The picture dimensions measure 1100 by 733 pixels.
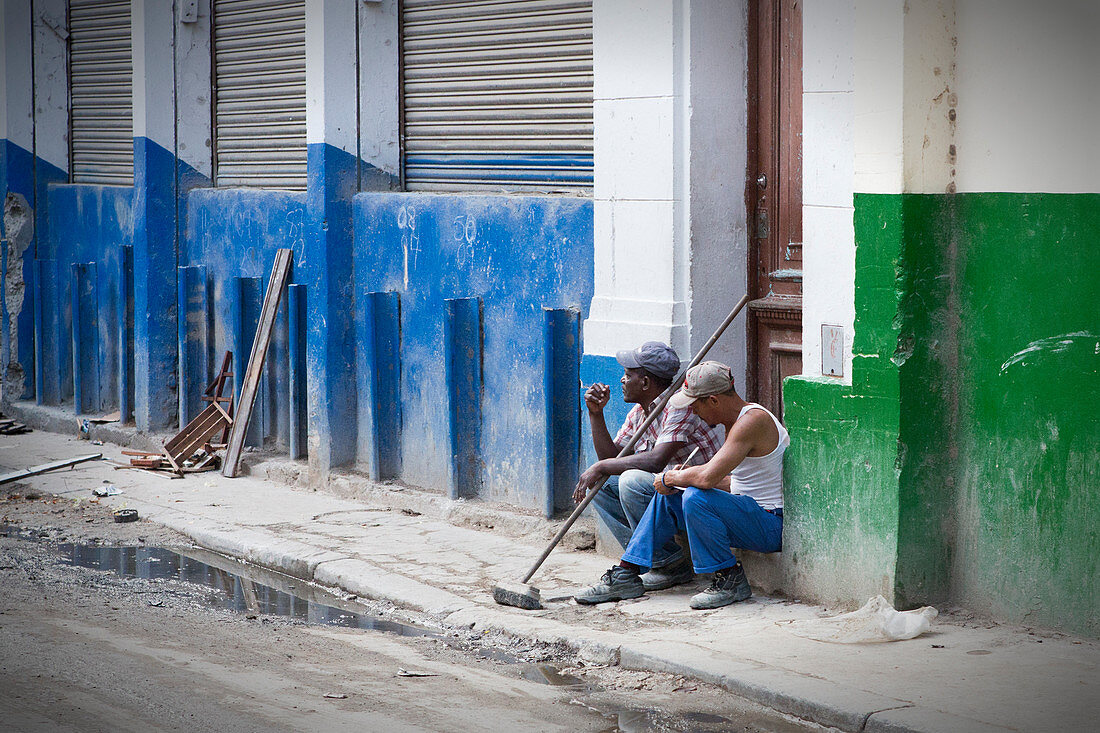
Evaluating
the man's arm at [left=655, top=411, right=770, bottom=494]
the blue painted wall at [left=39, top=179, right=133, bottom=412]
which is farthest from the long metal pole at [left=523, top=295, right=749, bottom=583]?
the blue painted wall at [left=39, top=179, right=133, bottom=412]

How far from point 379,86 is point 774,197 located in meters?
3.62

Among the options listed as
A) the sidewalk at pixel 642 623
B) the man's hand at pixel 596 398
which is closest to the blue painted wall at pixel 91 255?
the sidewalk at pixel 642 623

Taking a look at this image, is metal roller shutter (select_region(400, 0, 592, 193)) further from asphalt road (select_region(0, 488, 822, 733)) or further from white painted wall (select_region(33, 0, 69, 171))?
→ white painted wall (select_region(33, 0, 69, 171))

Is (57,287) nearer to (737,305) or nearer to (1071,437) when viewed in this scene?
(737,305)

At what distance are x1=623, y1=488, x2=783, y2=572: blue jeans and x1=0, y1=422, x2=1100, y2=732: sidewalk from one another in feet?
0.79

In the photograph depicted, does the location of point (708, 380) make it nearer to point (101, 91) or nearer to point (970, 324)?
point (970, 324)

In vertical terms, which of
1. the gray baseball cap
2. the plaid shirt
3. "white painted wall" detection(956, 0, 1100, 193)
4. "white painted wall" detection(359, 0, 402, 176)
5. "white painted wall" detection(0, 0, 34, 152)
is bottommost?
the plaid shirt

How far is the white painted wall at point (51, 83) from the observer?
13.3 m

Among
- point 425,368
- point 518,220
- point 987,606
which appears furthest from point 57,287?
point 987,606

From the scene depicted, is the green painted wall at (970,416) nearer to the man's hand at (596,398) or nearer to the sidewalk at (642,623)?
the sidewalk at (642,623)

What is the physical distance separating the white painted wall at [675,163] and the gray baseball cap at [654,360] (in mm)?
206

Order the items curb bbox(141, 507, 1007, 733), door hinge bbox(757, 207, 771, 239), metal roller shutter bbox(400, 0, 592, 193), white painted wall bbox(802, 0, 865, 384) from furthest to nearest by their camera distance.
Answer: metal roller shutter bbox(400, 0, 592, 193)
door hinge bbox(757, 207, 771, 239)
white painted wall bbox(802, 0, 865, 384)
curb bbox(141, 507, 1007, 733)

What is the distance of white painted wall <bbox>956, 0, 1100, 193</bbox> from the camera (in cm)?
542

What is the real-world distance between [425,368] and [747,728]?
15.0 ft
